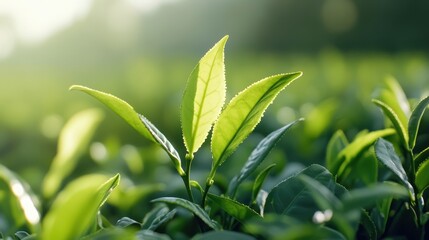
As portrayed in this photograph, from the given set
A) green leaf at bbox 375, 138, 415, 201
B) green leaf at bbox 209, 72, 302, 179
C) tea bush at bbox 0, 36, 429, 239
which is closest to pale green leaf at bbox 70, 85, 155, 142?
tea bush at bbox 0, 36, 429, 239

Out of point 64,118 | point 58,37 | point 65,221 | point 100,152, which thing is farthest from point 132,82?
point 58,37

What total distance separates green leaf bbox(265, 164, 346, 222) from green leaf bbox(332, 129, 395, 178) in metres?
0.21

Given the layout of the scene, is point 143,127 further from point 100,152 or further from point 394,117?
point 100,152

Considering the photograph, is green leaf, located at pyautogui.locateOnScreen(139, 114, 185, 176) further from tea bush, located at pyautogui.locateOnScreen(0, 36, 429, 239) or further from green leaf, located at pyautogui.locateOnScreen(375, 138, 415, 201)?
green leaf, located at pyautogui.locateOnScreen(375, 138, 415, 201)

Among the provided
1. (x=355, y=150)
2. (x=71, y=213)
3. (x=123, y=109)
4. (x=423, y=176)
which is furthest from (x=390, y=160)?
(x=71, y=213)

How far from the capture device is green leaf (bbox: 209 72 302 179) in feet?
3.35

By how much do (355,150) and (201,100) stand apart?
39cm

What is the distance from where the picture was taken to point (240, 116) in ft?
3.45

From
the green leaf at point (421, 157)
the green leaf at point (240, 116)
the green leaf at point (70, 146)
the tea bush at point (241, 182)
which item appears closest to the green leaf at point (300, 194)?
the tea bush at point (241, 182)

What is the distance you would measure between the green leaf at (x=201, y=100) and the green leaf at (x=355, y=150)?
349mm

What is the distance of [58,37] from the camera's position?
34.3 m

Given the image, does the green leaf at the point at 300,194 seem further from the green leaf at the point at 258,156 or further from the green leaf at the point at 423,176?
the green leaf at the point at 423,176

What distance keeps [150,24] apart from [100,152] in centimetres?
3540

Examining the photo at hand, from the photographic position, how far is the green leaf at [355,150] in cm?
121
